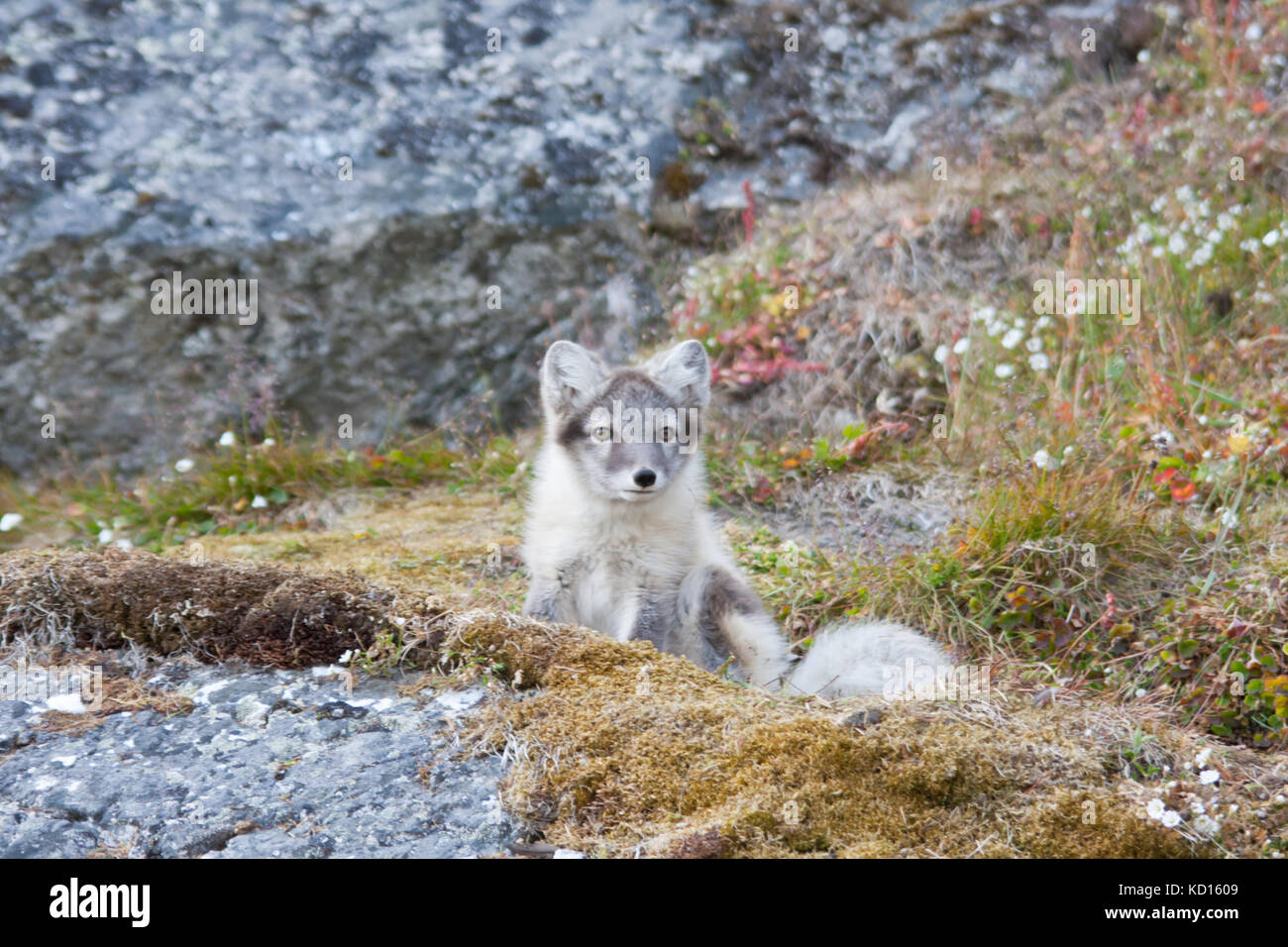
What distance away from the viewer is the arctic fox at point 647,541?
13.8 feet

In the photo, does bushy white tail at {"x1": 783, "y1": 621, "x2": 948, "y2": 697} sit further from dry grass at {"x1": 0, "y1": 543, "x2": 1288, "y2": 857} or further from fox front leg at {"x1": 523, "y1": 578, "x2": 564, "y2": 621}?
fox front leg at {"x1": 523, "y1": 578, "x2": 564, "y2": 621}

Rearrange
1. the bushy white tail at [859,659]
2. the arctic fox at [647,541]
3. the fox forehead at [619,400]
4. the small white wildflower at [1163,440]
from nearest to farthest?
1. the bushy white tail at [859,659]
2. the arctic fox at [647,541]
3. the fox forehead at [619,400]
4. the small white wildflower at [1163,440]

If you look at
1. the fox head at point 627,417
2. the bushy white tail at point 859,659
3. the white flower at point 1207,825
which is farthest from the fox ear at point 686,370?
the white flower at point 1207,825

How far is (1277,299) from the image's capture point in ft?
18.7

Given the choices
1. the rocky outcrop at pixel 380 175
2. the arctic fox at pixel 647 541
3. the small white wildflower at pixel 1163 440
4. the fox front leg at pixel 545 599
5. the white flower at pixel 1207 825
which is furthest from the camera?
the rocky outcrop at pixel 380 175

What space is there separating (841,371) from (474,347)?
2.33 meters

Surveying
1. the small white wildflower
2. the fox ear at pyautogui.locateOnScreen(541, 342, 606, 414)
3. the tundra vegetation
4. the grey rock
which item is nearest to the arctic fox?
the fox ear at pyautogui.locateOnScreen(541, 342, 606, 414)

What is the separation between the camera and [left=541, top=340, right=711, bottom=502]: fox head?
4.36m

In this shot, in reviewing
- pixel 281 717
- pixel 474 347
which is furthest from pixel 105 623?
pixel 474 347

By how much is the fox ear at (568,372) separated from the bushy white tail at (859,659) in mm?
1420

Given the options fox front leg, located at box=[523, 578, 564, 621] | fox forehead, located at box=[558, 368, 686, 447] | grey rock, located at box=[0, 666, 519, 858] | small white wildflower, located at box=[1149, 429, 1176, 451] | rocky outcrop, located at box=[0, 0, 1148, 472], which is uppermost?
rocky outcrop, located at box=[0, 0, 1148, 472]

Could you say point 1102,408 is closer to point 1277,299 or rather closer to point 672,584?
point 1277,299

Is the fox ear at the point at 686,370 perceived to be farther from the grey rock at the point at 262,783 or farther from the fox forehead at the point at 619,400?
the grey rock at the point at 262,783

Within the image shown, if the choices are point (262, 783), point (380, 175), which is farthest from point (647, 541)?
point (380, 175)
